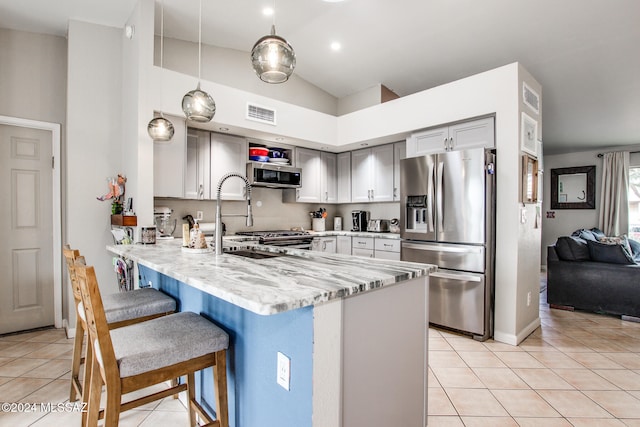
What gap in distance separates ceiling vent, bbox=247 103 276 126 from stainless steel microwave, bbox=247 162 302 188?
21.6 inches

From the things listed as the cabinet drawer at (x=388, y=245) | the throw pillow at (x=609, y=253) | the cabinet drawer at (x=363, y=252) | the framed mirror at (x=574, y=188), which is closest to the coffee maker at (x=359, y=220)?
the cabinet drawer at (x=363, y=252)

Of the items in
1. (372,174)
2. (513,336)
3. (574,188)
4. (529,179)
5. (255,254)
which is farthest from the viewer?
(574,188)

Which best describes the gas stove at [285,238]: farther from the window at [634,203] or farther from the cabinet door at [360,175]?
the window at [634,203]

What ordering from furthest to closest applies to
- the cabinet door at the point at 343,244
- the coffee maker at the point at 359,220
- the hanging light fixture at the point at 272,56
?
the coffee maker at the point at 359,220 → the cabinet door at the point at 343,244 → the hanging light fixture at the point at 272,56

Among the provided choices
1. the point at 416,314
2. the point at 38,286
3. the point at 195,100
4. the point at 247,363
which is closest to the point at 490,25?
the point at 195,100

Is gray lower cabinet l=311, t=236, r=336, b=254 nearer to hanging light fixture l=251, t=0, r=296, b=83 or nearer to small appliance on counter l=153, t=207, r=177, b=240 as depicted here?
small appliance on counter l=153, t=207, r=177, b=240

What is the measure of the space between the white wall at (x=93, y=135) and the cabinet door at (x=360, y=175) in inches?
122

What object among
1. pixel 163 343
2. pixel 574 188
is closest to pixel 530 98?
pixel 163 343

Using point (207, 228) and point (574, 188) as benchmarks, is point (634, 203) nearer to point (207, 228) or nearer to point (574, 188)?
point (574, 188)

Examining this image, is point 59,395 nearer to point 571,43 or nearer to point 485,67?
point 485,67

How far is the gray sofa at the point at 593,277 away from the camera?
3686 mm

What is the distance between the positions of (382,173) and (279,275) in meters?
3.62

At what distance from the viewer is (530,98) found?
10.7ft

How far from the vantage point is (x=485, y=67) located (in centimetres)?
423
